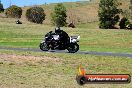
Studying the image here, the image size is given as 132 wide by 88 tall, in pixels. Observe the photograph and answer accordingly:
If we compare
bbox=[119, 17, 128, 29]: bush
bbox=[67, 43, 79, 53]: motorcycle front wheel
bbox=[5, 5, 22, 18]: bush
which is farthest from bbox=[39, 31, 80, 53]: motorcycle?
bbox=[5, 5, 22, 18]: bush

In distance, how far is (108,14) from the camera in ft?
440

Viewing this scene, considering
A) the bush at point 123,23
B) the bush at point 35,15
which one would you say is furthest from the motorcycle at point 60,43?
the bush at point 35,15

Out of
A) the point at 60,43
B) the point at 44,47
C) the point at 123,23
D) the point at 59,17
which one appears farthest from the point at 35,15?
the point at 60,43

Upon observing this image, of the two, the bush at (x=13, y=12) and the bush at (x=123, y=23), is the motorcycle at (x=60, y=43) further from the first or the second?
the bush at (x=13, y=12)

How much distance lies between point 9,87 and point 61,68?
6.71m

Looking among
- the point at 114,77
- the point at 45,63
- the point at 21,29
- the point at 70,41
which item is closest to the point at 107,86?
the point at 114,77

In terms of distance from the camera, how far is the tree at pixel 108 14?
132175mm

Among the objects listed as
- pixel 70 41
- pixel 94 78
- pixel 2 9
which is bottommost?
pixel 2 9

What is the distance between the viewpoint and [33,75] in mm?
17109

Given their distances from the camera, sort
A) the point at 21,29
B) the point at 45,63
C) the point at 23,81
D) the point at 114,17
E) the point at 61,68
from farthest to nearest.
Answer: the point at 114,17, the point at 21,29, the point at 45,63, the point at 61,68, the point at 23,81

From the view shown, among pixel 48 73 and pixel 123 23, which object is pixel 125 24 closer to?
Answer: pixel 123 23

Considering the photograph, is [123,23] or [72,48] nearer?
[72,48]

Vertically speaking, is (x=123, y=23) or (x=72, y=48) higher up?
(x=72, y=48)

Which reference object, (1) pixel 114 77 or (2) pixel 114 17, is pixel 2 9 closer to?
(2) pixel 114 17
